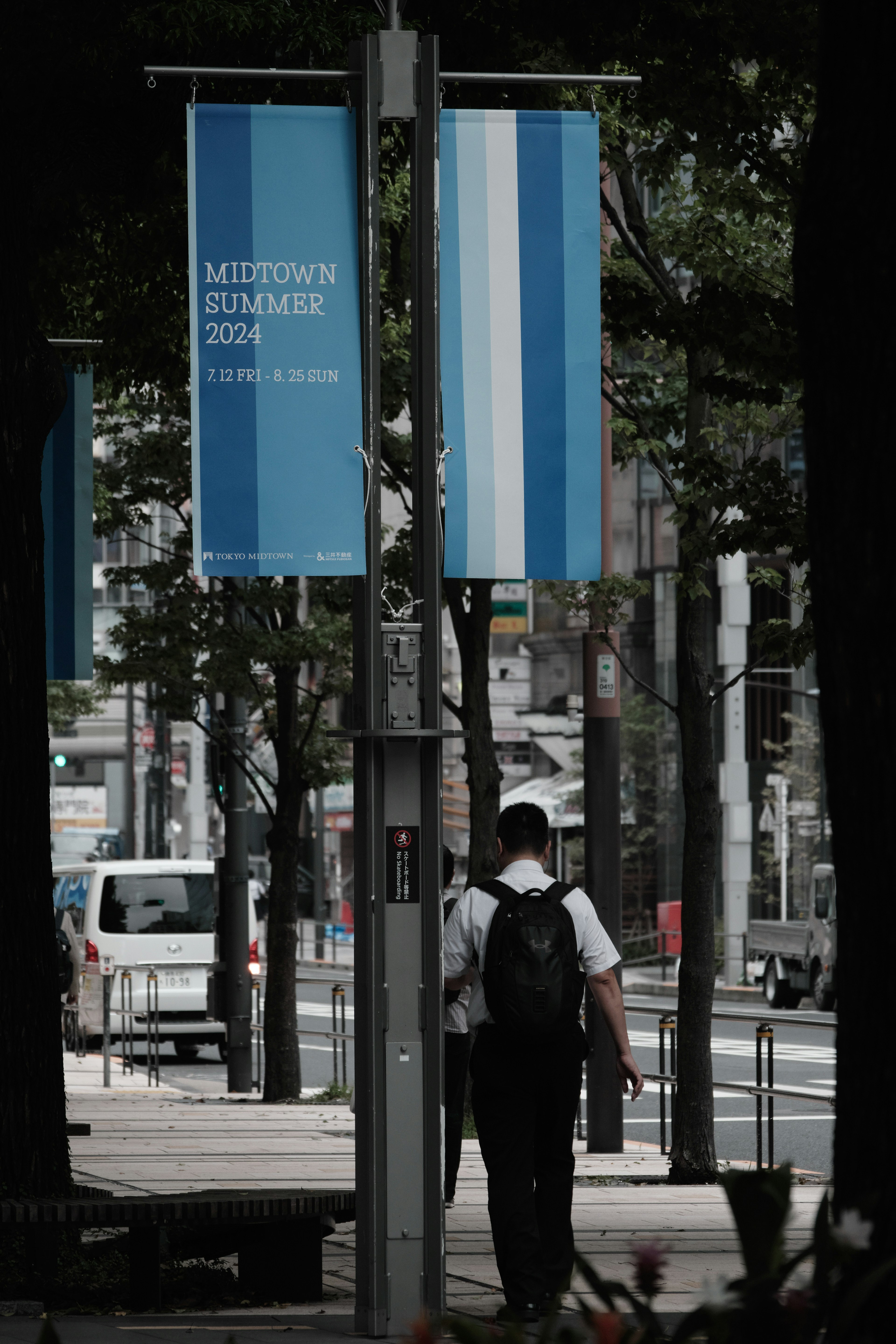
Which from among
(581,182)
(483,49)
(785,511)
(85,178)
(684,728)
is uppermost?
(483,49)

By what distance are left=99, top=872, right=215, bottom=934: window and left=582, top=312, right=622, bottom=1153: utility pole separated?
1044cm

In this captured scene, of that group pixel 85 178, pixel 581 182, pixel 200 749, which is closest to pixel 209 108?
pixel 581 182

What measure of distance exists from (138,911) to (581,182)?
17659 millimetres

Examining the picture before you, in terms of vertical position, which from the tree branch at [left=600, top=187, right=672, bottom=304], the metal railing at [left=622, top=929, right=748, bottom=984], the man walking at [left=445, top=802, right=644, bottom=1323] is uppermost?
the tree branch at [left=600, top=187, right=672, bottom=304]

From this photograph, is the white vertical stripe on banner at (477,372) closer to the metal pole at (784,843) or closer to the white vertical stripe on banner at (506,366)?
the white vertical stripe on banner at (506,366)

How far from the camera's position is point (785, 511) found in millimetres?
10391

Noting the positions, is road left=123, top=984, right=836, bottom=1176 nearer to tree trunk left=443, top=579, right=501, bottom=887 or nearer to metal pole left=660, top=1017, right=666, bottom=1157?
metal pole left=660, top=1017, right=666, bottom=1157

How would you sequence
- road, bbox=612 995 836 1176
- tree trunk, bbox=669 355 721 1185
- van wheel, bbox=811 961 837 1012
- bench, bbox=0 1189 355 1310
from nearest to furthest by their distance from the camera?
bench, bbox=0 1189 355 1310, tree trunk, bbox=669 355 721 1185, road, bbox=612 995 836 1176, van wheel, bbox=811 961 837 1012

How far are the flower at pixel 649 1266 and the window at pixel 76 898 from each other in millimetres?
21021

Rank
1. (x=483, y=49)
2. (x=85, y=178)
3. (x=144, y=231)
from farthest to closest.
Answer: (x=144, y=231)
(x=483, y=49)
(x=85, y=178)

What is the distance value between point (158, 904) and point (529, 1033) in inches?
689

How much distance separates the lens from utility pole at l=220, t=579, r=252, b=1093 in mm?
18562

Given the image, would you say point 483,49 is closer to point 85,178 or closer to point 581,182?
point 85,178

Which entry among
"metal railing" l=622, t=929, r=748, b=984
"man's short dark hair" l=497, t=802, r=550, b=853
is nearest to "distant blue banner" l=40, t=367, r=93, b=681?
"man's short dark hair" l=497, t=802, r=550, b=853
